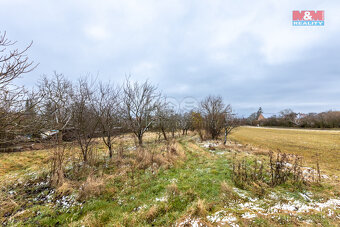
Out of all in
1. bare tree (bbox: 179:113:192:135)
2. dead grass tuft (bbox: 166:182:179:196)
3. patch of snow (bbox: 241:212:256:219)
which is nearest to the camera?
patch of snow (bbox: 241:212:256:219)

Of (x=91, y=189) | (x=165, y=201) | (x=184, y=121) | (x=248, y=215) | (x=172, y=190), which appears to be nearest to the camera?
(x=248, y=215)

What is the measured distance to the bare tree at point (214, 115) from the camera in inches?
554

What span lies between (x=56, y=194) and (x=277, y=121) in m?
66.1

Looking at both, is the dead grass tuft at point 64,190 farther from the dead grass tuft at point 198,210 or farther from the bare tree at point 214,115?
the bare tree at point 214,115

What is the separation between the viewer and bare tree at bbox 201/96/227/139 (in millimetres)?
14062

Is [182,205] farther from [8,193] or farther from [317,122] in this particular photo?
[317,122]

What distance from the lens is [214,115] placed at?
14.7 meters

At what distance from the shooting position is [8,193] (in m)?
4.23

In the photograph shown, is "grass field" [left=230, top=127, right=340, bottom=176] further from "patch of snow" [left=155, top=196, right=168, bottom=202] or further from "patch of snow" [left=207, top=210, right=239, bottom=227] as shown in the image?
"patch of snow" [left=155, top=196, right=168, bottom=202]

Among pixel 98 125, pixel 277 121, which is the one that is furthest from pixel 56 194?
pixel 277 121

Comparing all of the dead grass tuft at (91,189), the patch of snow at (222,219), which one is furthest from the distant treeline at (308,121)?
the dead grass tuft at (91,189)

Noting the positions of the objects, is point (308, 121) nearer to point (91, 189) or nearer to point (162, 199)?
point (162, 199)

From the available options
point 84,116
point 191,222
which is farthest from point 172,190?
point 84,116

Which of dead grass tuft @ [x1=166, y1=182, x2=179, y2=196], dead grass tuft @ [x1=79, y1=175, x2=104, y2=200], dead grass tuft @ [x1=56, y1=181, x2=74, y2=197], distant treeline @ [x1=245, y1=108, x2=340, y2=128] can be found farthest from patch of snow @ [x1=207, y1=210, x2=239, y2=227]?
distant treeline @ [x1=245, y1=108, x2=340, y2=128]
